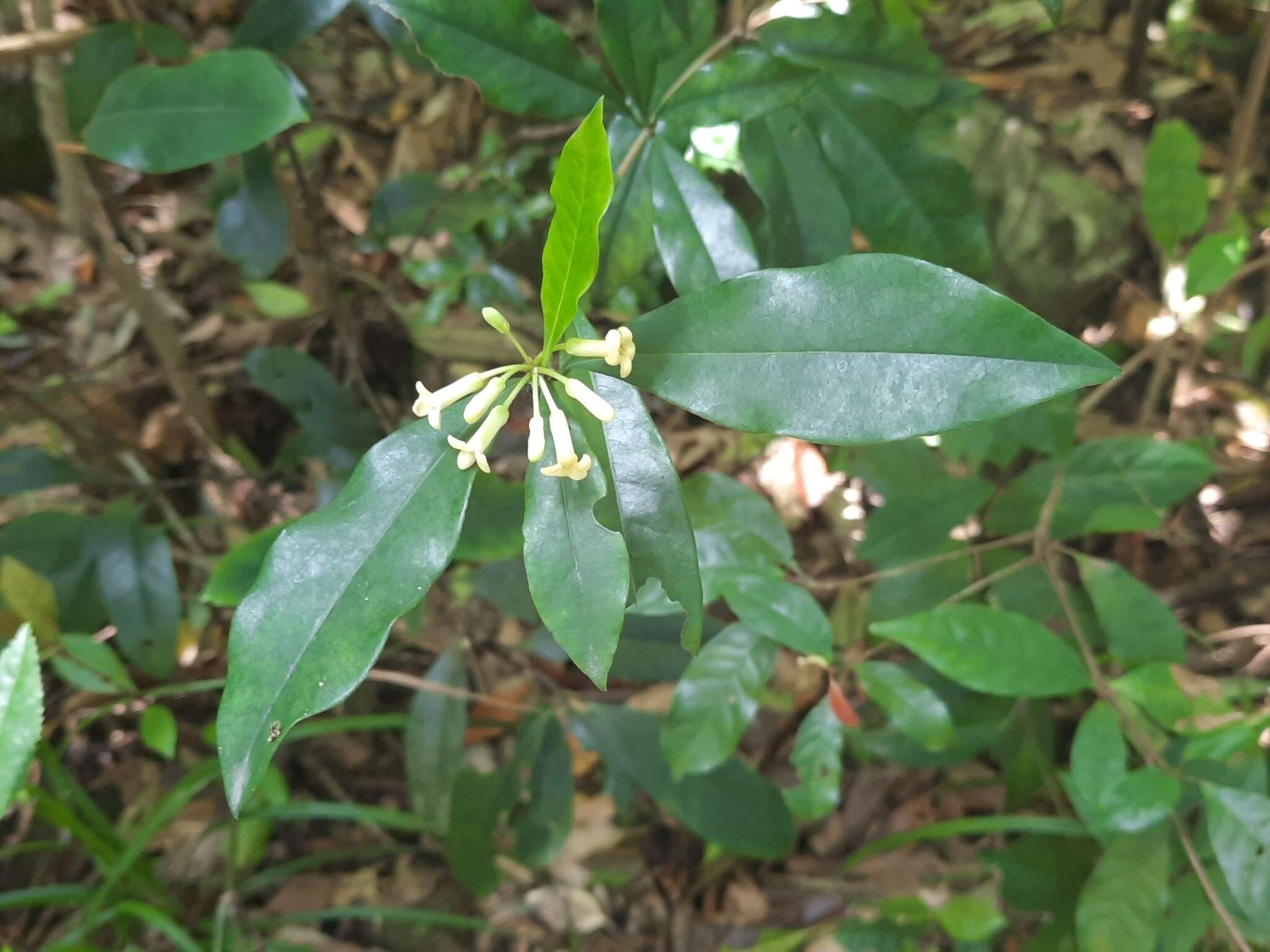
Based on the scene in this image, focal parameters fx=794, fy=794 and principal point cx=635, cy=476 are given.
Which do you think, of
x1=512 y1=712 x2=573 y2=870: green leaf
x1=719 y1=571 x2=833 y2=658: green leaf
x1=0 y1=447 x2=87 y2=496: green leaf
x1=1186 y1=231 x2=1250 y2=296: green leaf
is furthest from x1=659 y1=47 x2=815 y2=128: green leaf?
x1=0 y1=447 x2=87 y2=496: green leaf

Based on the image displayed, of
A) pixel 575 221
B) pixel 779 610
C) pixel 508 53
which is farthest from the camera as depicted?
pixel 779 610

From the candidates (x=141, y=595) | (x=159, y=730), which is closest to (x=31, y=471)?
(x=141, y=595)

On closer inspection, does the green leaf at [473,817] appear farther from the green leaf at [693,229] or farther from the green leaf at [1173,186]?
the green leaf at [1173,186]

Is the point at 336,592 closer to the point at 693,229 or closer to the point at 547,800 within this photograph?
the point at 693,229

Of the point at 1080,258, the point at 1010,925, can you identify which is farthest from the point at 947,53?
the point at 1010,925

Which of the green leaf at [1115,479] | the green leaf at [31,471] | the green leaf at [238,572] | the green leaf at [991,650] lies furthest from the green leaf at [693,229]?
the green leaf at [31,471]

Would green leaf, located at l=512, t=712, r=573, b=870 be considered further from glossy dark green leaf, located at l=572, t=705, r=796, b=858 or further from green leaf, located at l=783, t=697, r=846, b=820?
green leaf, located at l=783, t=697, r=846, b=820

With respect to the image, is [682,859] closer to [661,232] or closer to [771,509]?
[771,509]
